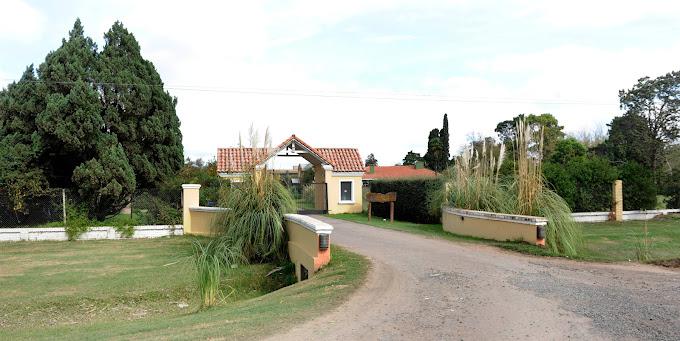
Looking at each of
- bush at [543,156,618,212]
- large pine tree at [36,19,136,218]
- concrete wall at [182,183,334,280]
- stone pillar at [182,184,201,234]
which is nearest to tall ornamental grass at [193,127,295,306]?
concrete wall at [182,183,334,280]

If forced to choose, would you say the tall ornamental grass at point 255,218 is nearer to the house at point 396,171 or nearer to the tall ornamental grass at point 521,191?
the tall ornamental grass at point 521,191

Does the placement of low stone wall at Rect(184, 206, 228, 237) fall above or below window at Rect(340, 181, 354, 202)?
below

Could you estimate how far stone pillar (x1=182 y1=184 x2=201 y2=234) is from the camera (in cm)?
2008

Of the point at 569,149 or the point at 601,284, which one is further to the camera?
the point at 569,149

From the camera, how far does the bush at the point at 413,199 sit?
22703 millimetres

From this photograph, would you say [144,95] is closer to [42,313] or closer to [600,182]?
[42,313]

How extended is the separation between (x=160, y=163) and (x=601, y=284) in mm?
20296

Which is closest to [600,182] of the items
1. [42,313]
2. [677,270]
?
[677,270]

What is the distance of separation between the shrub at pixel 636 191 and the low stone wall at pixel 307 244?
18.2 m

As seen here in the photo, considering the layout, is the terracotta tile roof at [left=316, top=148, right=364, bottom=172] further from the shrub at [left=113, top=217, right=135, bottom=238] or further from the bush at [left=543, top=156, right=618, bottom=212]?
the shrub at [left=113, top=217, right=135, bottom=238]

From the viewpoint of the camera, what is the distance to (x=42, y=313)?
9547mm

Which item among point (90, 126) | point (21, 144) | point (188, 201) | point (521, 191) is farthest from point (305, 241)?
point (21, 144)

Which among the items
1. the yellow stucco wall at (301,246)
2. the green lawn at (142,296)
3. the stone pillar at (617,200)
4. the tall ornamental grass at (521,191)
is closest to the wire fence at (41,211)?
the green lawn at (142,296)

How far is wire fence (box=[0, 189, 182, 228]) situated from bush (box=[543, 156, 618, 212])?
50.8ft
